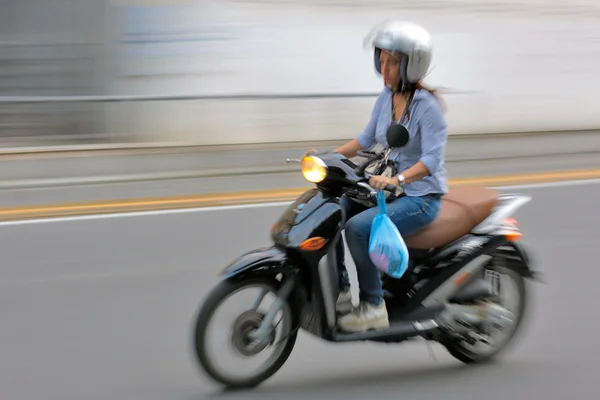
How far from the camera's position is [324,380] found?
195 inches

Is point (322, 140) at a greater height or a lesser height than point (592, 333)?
greater

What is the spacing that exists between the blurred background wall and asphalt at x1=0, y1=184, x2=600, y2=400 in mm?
3469

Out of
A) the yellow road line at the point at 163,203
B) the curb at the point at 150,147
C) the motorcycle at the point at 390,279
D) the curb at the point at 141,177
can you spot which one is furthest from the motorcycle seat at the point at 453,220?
the curb at the point at 150,147

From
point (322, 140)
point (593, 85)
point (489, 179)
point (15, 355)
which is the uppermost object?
point (593, 85)

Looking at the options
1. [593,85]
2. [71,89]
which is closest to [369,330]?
[71,89]

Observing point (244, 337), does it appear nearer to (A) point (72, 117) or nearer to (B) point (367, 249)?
(B) point (367, 249)

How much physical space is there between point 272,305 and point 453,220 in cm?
101

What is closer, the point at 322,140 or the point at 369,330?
the point at 369,330

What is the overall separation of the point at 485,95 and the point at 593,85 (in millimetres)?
2519

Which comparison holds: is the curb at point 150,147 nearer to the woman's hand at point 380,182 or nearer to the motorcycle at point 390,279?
the motorcycle at point 390,279

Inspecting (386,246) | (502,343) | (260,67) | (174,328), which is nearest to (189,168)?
(260,67)

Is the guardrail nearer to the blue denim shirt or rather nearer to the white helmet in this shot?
the blue denim shirt

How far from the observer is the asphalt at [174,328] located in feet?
15.9

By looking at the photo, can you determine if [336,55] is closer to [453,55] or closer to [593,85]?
[453,55]
